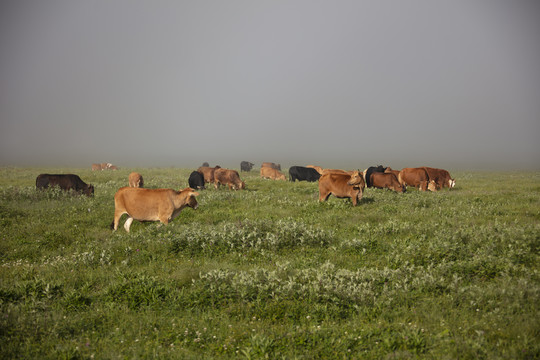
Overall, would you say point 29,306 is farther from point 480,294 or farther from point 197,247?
point 480,294

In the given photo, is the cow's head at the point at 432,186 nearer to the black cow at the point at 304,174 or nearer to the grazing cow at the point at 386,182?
the grazing cow at the point at 386,182

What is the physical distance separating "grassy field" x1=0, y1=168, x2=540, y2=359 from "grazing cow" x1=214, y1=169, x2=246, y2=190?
12.0 meters

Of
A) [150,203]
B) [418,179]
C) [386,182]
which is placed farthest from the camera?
[418,179]

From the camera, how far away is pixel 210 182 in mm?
26297

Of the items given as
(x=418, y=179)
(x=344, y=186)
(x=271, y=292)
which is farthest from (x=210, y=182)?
(x=271, y=292)

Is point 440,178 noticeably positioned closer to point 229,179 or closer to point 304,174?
point 304,174

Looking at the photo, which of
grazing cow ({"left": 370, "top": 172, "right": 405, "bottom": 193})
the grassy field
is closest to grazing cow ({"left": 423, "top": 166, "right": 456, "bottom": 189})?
→ grazing cow ({"left": 370, "top": 172, "right": 405, "bottom": 193})

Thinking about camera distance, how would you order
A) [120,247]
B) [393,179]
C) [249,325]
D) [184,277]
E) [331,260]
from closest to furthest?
[249,325], [184,277], [331,260], [120,247], [393,179]

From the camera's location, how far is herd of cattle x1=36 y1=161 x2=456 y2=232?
10789mm

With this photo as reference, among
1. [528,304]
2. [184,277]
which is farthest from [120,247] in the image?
[528,304]

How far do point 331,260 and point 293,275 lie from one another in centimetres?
156

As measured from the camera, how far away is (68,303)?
5.88 m

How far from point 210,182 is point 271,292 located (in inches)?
820

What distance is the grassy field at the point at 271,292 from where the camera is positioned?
4.64 metres
